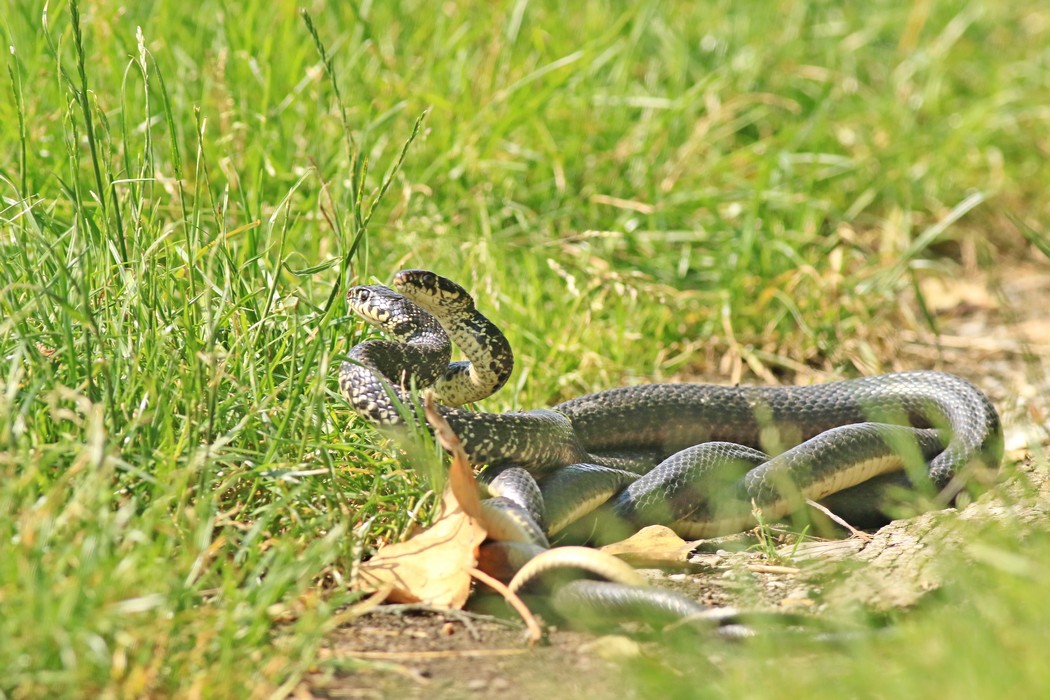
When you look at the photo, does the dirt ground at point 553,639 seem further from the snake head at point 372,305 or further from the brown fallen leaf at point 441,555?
the snake head at point 372,305

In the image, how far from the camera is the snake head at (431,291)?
13.7ft

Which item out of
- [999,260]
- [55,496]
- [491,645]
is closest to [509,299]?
[491,645]

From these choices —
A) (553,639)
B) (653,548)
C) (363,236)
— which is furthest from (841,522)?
(363,236)

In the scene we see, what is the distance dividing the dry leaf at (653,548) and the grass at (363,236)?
650 mm

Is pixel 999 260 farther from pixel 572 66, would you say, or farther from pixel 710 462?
pixel 710 462

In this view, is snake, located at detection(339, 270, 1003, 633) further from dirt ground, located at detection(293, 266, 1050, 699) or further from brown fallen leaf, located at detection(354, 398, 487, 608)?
dirt ground, located at detection(293, 266, 1050, 699)

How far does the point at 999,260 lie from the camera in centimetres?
760

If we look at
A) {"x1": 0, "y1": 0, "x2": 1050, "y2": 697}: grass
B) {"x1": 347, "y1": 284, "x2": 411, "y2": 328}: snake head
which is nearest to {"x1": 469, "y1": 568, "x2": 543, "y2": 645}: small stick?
{"x1": 0, "y1": 0, "x2": 1050, "y2": 697}: grass

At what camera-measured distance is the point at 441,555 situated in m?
3.47

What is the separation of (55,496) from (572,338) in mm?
2983

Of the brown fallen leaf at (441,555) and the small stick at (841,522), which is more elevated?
the brown fallen leaf at (441,555)

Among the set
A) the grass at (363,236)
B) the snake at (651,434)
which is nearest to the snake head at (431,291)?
the snake at (651,434)

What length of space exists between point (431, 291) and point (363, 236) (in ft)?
1.97

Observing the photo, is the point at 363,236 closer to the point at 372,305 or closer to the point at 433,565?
the point at 372,305
